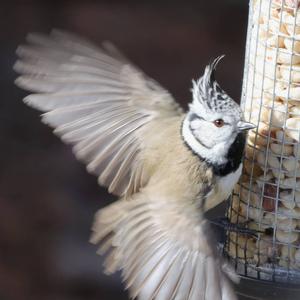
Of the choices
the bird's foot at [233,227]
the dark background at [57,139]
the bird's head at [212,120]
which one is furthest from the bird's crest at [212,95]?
the dark background at [57,139]

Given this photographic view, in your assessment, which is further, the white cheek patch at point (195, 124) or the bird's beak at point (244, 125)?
the white cheek patch at point (195, 124)

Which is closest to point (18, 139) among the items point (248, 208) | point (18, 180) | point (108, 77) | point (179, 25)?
point (18, 180)

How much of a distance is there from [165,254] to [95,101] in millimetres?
513

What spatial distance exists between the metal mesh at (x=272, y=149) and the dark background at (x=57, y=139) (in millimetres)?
1704

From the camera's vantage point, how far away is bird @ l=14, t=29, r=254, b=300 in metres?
1.99

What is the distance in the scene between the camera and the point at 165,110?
2.37 m

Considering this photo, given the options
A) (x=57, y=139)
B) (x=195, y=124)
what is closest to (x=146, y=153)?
(x=195, y=124)

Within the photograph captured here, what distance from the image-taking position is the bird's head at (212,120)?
203cm

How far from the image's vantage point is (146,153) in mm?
2246

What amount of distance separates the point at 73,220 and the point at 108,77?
1768mm

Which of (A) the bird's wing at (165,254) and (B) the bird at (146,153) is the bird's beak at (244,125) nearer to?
(B) the bird at (146,153)

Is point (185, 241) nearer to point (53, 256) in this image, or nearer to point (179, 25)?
point (53, 256)

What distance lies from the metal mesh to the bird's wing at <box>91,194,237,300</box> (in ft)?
0.41

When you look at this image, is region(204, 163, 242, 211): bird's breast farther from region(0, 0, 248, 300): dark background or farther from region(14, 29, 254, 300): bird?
region(0, 0, 248, 300): dark background
